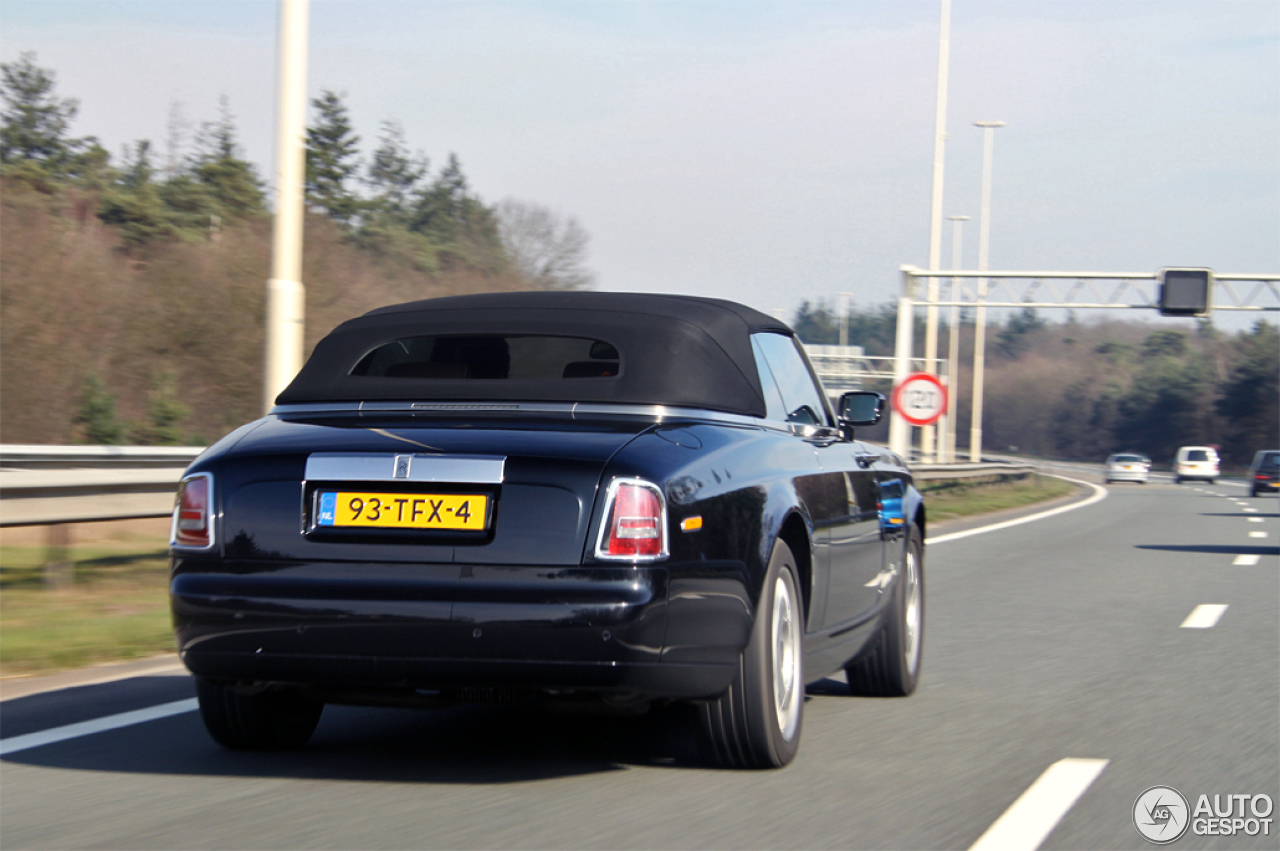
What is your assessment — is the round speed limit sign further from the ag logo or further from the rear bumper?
the rear bumper

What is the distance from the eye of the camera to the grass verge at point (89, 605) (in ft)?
26.2

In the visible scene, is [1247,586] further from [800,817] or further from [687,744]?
[800,817]

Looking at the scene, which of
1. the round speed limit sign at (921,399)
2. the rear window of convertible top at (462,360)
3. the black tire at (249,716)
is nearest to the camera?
the black tire at (249,716)

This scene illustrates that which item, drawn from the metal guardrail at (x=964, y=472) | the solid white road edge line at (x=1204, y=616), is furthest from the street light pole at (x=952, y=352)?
the solid white road edge line at (x=1204, y=616)

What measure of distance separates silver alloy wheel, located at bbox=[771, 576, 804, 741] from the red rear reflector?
184cm

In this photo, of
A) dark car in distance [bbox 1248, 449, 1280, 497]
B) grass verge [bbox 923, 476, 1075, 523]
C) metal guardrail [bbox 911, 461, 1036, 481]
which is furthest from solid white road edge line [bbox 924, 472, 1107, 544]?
dark car in distance [bbox 1248, 449, 1280, 497]

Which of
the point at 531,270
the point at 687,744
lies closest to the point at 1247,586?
the point at 687,744

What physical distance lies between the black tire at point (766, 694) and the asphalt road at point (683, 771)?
0.09m

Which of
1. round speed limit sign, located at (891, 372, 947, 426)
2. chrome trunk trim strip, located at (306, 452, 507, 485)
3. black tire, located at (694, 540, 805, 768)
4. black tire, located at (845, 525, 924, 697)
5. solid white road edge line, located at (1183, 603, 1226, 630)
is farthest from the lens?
round speed limit sign, located at (891, 372, 947, 426)

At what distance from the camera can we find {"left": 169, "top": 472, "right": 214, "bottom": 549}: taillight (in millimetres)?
4945

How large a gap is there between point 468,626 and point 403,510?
16.1 inches

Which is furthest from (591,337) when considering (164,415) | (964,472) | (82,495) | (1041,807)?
(164,415)

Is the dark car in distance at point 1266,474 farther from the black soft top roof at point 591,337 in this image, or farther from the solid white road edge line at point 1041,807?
the black soft top roof at point 591,337

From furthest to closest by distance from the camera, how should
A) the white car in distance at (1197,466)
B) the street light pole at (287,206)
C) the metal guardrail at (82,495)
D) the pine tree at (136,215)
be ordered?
1. the white car in distance at (1197,466)
2. the pine tree at (136,215)
3. the street light pole at (287,206)
4. the metal guardrail at (82,495)
